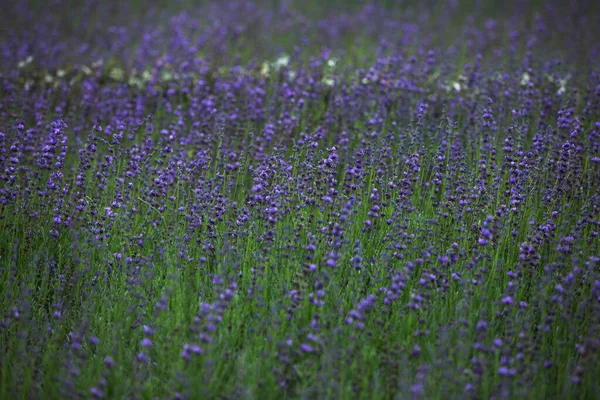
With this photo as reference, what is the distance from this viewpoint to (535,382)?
316 cm

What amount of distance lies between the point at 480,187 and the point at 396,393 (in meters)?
1.67

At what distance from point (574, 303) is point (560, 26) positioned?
22.1 ft

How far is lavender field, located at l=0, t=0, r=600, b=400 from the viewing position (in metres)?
3.22

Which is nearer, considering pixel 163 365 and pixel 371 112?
pixel 163 365

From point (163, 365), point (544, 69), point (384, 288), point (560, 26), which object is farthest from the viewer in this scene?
point (560, 26)

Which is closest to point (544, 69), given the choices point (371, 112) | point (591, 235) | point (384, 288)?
point (371, 112)

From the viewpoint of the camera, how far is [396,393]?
125 inches

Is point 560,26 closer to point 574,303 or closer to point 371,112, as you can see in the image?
point 371,112

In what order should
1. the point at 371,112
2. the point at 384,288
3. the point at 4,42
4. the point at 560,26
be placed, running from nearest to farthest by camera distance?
the point at 384,288
the point at 371,112
the point at 4,42
the point at 560,26

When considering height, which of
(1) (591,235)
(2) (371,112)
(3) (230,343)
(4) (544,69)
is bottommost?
(3) (230,343)

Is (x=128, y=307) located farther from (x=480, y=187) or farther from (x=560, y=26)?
(x=560, y=26)

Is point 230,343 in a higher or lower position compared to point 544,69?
lower

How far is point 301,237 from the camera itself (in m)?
4.13

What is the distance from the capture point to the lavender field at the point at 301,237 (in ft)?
10.6
